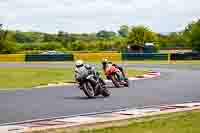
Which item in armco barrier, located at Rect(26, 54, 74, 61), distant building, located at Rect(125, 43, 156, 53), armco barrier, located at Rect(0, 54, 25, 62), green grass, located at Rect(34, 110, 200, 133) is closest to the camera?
green grass, located at Rect(34, 110, 200, 133)

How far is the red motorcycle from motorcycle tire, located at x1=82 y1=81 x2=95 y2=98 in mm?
4872

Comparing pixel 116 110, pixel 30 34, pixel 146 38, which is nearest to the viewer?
pixel 116 110

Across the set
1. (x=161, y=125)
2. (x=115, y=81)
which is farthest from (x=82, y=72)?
(x=161, y=125)

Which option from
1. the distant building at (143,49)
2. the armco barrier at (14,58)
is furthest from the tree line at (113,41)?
the armco barrier at (14,58)

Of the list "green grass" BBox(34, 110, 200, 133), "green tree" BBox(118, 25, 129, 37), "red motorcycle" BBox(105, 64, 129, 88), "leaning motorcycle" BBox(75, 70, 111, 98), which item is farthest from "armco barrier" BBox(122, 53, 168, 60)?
"green tree" BBox(118, 25, 129, 37)

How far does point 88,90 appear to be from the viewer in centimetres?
1841

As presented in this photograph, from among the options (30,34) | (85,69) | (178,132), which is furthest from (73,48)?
(178,132)

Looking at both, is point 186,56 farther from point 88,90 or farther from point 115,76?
point 88,90

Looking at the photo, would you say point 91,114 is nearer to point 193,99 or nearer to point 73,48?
point 193,99

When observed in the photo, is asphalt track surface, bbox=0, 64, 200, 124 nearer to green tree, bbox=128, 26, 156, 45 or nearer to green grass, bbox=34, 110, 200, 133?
green grass, bbox=34, 110, 200, 133

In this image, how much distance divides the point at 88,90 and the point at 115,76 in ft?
17.7

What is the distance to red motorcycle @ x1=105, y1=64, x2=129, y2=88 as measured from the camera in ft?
76.8

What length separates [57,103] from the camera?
1667 centimetres

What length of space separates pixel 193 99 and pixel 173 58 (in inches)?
1619
